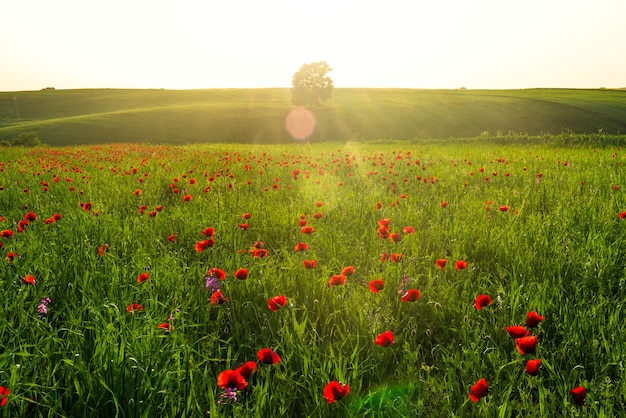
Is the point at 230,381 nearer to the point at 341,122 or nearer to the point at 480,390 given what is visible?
the point at 480,390

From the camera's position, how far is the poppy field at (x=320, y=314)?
1.55 metres

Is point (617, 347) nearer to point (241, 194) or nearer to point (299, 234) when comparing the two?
point (299, 234)

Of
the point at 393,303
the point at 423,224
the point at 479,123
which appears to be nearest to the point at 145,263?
the point at 393,303

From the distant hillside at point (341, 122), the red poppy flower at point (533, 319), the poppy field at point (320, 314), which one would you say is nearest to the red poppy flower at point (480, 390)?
the poppy field at point (320, 314)

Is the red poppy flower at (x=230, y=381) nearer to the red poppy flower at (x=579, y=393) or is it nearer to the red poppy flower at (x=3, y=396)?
the red poppy flower at (x=3, y=396)

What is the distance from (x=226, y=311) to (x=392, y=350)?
96cm

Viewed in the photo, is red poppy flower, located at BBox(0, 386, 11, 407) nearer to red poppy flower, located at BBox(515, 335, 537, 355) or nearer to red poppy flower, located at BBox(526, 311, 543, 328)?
red poppy flower, located at BBox(515, 335, 537, 355)

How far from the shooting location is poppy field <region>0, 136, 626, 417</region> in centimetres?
155
